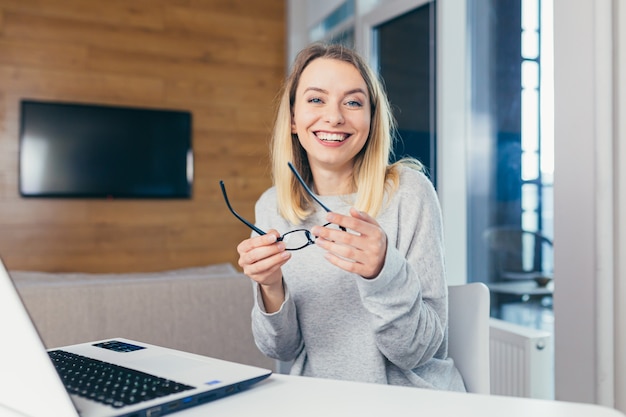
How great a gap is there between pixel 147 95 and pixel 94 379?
4.30 meters

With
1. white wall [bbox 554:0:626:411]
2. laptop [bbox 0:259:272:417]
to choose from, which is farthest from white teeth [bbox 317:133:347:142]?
white wall [bbox 554:0:626:411]

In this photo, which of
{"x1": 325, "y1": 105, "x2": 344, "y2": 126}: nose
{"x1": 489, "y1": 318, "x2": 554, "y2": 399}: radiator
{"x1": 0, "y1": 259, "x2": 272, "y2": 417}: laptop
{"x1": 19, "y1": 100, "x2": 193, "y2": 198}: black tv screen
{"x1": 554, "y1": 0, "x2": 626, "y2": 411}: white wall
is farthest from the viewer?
{"x1": 19, "y1": 100, "x2": 193, "y2": 198}: black tv screen

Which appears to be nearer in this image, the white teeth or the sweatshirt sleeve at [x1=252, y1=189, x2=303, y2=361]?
the sweatshirt sleeve at [x1=252, y1=189, x2=303, y2=361]

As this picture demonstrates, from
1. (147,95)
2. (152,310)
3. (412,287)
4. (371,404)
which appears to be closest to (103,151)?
(147,95)

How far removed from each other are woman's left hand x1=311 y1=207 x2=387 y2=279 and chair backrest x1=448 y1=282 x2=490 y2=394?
0.41m

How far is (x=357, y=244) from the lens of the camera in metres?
0.81

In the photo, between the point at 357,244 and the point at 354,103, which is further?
the point at 354,103

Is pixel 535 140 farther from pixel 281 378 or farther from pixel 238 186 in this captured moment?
pixel 238 186

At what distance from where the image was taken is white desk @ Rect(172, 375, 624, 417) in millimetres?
617

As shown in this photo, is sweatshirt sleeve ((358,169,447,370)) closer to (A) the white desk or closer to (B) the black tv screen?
(A) the white desk

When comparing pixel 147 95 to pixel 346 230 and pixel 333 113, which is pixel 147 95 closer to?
pixel 333 113

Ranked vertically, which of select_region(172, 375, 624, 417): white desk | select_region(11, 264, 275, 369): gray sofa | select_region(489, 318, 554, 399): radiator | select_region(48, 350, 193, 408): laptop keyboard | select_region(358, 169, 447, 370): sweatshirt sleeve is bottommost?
select_region(489, 318, 554, 399): radiator

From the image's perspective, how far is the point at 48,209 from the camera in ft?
14.4

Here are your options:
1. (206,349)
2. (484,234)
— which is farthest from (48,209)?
(484,234)
